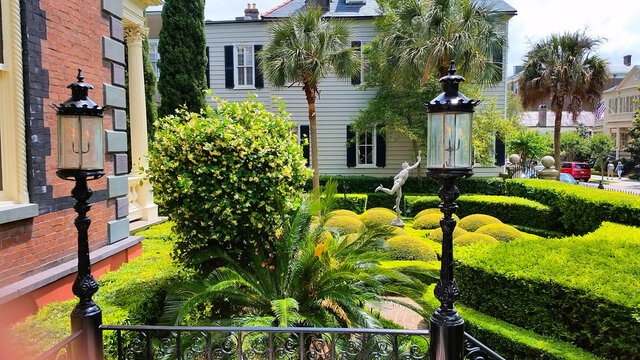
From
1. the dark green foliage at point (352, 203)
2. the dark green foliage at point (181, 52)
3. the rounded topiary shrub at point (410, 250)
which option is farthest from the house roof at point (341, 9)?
the rounded topiary shrub at point (410, 250)

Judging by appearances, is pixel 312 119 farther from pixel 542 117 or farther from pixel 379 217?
pixel 542 117

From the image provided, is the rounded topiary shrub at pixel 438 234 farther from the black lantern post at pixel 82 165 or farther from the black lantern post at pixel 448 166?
the black lantern post at pixel 82 165

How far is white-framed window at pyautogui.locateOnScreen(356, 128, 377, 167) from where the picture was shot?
68.4 ft

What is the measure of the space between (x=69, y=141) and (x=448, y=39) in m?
13.1

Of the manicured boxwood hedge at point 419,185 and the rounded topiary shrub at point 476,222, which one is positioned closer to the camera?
the rounded topiary shrub at point 476,222

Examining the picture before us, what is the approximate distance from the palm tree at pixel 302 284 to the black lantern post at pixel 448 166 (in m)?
1.77

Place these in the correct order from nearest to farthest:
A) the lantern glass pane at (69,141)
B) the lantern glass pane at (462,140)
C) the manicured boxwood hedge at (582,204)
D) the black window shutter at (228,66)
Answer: the lantern glass pane at (462,140)
the lantern glass pane at (69,141)
the manicured boxwood hedge at (582,204)
the black window shutter at (228,66)

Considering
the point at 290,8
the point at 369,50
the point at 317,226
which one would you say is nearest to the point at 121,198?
the point at 317,226

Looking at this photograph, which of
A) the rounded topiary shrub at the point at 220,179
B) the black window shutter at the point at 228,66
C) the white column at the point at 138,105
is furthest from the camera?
→ the black window shutter at the point at 228,66

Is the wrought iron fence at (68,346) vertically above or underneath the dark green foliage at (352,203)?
above

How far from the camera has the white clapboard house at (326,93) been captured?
2055cm

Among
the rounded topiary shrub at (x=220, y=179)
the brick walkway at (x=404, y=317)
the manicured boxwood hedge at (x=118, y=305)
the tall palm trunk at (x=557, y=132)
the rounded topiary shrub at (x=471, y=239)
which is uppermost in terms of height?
the tall palm trunk at (x=557, y=132)

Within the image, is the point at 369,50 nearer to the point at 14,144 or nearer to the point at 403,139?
the point at 403,139

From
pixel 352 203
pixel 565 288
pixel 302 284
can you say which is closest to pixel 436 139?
pixel 565 288
